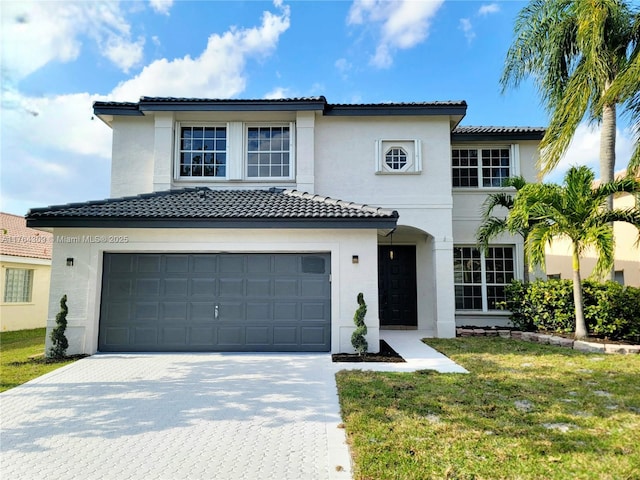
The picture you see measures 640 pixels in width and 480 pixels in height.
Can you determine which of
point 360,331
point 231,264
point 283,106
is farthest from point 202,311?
point 283,106

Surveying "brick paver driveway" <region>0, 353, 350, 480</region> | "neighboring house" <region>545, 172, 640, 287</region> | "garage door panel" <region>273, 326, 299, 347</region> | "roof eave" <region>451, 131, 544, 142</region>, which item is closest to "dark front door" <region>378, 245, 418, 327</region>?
"roof eave" <region>451, 131, 544, 142</region>

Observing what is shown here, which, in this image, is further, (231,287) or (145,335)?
(231,287)

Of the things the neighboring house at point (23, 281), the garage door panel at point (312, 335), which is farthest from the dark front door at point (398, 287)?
the neighboring house at point (23, 281)

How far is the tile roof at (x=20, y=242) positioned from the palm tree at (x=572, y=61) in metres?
19.1

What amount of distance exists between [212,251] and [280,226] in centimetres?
192

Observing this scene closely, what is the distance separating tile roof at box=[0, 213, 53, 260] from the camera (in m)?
16.5

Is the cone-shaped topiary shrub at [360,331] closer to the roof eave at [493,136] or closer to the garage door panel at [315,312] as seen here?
the garage door panel at [315,312]

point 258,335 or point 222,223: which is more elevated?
point 222,223

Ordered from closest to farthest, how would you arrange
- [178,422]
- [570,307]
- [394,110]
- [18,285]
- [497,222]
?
[178,422]
[570,307]
[497,222]
[394,110]
[18,285]

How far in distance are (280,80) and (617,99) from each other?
10659 mm

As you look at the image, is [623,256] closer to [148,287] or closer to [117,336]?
[148,287]

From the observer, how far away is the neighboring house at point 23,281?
52.4 feet

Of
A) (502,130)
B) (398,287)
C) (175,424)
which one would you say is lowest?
(175,424)

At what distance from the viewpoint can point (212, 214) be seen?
9.71 meters
